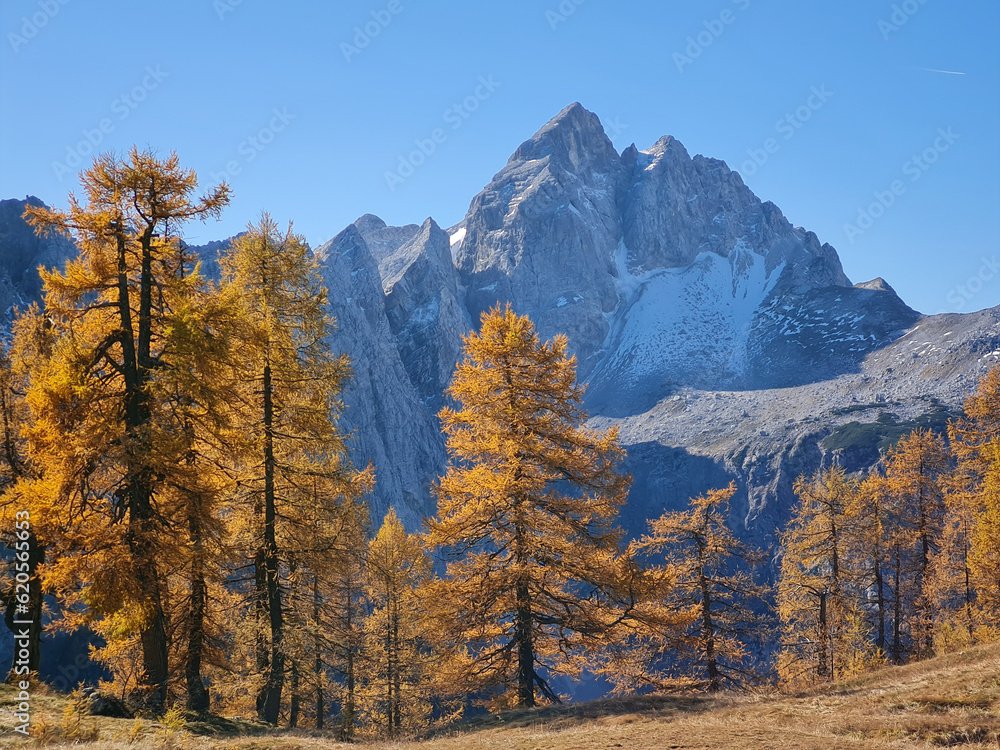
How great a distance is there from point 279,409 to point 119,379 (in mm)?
3145

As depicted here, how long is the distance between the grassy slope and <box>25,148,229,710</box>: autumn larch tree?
2.26 metres

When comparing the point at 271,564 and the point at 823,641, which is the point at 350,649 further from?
the point at 823,641

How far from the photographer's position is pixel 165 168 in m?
12.0

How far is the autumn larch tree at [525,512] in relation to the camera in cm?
1681

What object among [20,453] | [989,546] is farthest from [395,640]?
[989,546]

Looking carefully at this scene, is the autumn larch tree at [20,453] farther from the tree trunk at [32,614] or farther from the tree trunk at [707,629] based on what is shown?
the tree trunk at [707,629]

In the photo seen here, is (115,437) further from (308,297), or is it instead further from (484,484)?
(484,484)

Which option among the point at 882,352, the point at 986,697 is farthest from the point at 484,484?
the point at 882,352

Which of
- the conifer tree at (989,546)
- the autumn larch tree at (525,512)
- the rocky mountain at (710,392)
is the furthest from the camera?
the rocky mountain at (710,392)

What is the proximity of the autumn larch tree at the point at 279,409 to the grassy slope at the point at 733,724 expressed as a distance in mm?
3171

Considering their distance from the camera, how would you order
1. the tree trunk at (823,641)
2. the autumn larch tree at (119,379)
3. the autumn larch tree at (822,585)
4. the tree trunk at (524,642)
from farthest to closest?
the autumn larch tree at (822,585)
the tree trunk at (823,641)
the tree trunk at (524,642)
the autumn larch tree at (119,379)

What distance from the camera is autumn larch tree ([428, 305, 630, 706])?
55.2 ft

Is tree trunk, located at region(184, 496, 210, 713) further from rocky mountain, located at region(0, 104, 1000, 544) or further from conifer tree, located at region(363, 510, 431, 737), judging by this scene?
rocky mountain, located at region(0, 104, 1000, 544)

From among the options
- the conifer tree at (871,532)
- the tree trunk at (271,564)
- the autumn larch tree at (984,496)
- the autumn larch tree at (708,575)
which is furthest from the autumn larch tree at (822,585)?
the tree trunk at (271,564)
